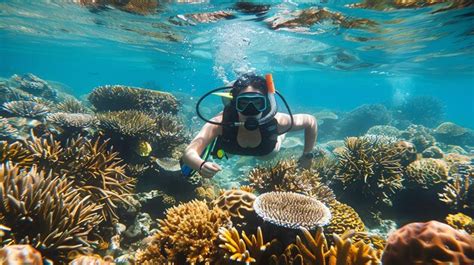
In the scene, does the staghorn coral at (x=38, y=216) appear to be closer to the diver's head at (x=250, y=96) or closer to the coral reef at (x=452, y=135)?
the diver's head at (x=250, y=96)

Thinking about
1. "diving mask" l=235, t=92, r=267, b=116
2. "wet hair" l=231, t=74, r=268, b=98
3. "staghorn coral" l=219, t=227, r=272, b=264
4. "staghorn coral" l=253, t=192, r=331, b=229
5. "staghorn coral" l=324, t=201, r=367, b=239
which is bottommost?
"staghorn coral" l=324, t=201, r=367, b=239

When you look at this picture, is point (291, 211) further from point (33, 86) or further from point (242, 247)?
point (33, 86)

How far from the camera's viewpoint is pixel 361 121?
76.7ft

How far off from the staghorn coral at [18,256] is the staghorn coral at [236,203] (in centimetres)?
252

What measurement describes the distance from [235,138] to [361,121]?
2110 cm

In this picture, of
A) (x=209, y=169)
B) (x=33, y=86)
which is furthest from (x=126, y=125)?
(x=33, y=86)

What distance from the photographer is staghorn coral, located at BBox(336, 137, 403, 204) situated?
7.22 metres

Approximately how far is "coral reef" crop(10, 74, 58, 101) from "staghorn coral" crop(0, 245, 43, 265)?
18402 mm

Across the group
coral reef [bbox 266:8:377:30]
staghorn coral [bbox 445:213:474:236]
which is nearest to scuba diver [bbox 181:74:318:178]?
staghorn coral [bbox 445:213:474:236]

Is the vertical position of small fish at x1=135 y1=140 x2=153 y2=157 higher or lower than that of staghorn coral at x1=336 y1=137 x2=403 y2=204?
lower

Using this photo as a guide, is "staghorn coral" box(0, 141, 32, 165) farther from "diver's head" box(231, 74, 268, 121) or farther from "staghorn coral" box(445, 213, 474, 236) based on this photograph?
"staghorn coral" box(445, 213, 474, 236)

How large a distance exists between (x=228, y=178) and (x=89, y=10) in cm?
1457

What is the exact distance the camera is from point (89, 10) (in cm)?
1755

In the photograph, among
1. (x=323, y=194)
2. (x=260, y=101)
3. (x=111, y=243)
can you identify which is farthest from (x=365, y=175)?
(x=111, y=243)
